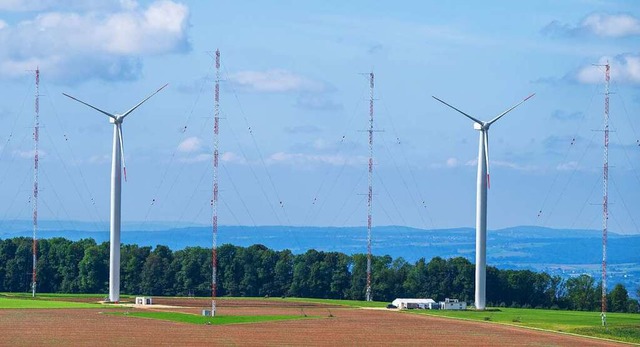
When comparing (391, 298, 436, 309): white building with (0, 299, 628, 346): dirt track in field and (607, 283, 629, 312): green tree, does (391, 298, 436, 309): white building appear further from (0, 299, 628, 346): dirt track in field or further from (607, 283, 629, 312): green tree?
(607, 283, 629, 312): green tree

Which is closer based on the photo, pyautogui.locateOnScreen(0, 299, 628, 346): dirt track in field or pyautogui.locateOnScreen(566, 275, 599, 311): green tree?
pyautogui.locateOnScreen(0, 299, 628, 346): dirt track in field

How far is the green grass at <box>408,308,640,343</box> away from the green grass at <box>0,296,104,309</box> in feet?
135

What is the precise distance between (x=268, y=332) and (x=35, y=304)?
175ft

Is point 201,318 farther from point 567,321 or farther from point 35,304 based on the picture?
point 567,321

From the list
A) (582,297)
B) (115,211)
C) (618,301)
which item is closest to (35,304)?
(115,211)

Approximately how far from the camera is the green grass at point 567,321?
12412 centimetres

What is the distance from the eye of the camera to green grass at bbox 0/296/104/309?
157000mm

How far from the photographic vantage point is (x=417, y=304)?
546ft

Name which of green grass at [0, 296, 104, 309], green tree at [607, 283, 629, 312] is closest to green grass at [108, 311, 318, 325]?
green grass at [0, 296, 104, 309]

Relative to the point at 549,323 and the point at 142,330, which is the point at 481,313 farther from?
the point at 142,330

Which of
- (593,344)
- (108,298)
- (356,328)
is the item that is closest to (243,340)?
(356,328)

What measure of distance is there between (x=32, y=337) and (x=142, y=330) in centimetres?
1236

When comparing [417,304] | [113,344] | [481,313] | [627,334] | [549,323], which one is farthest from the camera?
[417,304]

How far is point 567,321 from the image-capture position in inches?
5615
